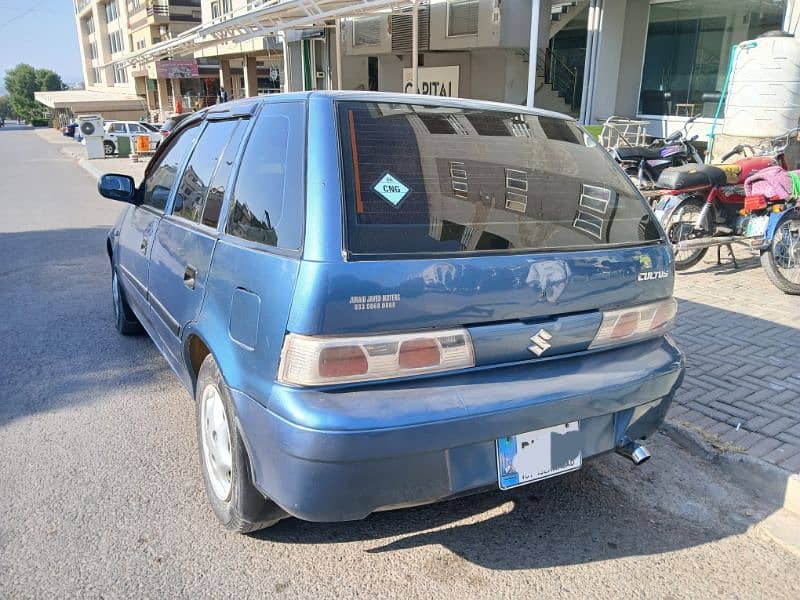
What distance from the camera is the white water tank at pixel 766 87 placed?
8141mm

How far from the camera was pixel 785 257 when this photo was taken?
578 centimetres

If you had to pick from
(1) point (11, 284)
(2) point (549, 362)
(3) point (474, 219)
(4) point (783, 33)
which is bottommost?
(1) point (11, 284)

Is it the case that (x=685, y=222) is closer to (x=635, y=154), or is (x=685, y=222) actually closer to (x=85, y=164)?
(x=635, y=154)

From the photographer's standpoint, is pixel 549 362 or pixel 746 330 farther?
pixel 746 330

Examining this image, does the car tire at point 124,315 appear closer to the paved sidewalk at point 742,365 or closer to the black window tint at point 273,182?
the black window tint at point 273,182

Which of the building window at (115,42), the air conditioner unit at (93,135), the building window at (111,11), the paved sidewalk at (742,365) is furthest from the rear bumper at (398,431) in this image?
the building window at (111,11)

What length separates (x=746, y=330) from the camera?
4906 mm

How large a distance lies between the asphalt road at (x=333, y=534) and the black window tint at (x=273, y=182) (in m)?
1.31

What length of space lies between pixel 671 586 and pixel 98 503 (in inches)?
99.9

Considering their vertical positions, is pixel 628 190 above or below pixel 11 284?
above

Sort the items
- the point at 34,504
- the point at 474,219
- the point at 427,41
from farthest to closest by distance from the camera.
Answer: the point at 427,41 → the point at 34,504 → the point at 474,219

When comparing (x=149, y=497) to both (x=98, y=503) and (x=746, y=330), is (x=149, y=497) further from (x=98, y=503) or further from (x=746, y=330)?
(x=746, y=330)

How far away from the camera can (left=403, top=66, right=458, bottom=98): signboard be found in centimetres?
1775

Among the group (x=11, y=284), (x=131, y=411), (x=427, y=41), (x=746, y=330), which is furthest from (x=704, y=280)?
(x=427, y=41)
